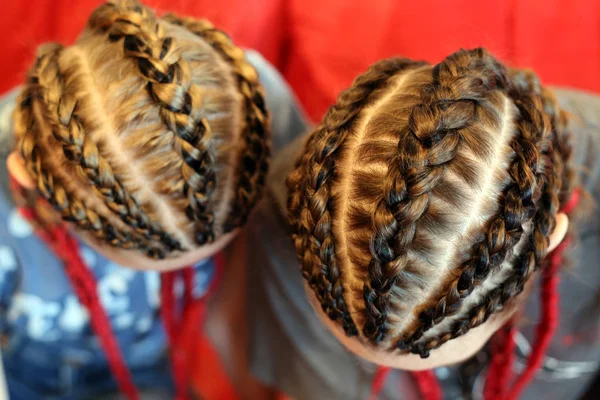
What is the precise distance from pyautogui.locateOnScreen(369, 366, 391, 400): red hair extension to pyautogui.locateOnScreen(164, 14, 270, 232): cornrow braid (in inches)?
12.7

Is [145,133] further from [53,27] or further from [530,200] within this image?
[53,27]

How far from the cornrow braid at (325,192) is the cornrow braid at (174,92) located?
90 mm

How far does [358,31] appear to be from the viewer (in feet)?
3.22

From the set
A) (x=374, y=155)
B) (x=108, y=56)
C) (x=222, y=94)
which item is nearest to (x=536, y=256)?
(x=374, y=155)

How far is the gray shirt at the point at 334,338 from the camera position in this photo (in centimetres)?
66

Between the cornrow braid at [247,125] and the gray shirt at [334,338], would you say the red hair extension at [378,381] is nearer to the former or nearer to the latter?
the gray shirt at [334,338]

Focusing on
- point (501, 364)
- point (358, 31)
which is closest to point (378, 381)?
point (501, 364)

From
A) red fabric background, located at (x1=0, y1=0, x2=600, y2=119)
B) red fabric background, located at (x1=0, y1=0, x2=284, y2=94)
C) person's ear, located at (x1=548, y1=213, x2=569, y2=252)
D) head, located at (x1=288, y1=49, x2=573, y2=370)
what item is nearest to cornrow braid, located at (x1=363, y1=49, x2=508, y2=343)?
head, located at (x1=288, y1=49, x2=573, y2=370)

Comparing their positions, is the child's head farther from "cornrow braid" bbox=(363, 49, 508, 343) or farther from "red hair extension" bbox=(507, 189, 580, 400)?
"red hair extension" bbox=(507, 189, 580, 400)

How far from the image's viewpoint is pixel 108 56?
1.65 feet

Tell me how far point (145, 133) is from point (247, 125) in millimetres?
109

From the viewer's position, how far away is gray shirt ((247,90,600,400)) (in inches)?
26.1

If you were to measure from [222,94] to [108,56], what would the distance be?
12cm

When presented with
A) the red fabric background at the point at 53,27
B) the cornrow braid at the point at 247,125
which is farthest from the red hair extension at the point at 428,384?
the red fabric background at the point at 53,27
